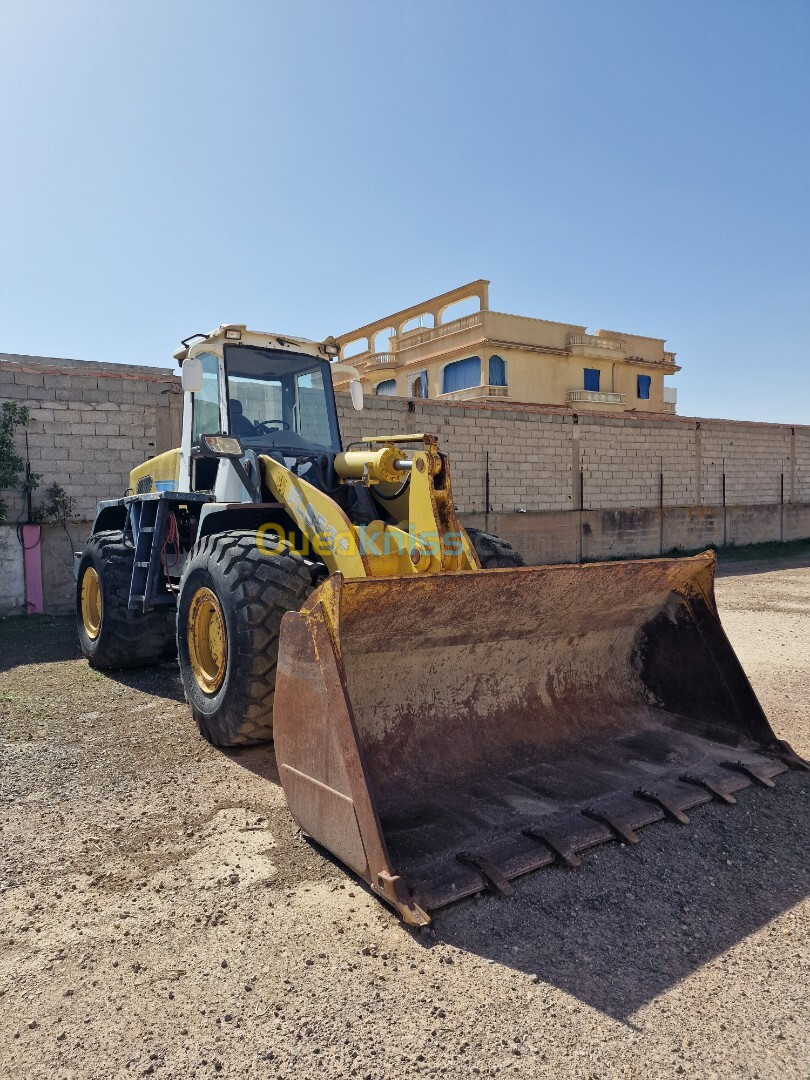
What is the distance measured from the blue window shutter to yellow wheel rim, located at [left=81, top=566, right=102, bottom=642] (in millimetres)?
28097

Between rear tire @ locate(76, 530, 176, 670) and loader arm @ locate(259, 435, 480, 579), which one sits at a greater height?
loader arm @ locate(259, 435, 480, 579)

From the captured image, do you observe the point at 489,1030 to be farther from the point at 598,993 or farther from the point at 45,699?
the point at 45,699

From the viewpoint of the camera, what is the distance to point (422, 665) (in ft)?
12.0

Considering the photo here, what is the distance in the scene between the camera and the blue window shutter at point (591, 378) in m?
32.1

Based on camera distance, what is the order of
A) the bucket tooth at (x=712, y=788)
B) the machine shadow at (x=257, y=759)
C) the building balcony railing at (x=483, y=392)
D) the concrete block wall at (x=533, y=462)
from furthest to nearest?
1. the building balcony railing at (x=483, y=392)
2. the concrete block wall at (x=533, y=462)
3. the machine shadow at (x=257, y=759)
4. the bucket tooth at (x=712, y=788)

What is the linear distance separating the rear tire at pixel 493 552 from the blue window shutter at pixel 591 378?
28.2m

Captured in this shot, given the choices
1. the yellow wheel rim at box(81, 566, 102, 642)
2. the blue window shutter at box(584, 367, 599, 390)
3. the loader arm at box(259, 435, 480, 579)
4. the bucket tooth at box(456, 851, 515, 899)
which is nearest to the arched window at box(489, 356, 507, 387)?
the blue window shutter at box(584, 367, 599, 390)

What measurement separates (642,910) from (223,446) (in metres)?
3.54

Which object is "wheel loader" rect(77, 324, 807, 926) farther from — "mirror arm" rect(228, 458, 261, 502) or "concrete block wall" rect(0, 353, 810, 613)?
"concrete block wall" rect(0, 353, 810, 613)

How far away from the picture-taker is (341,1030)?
2.10m

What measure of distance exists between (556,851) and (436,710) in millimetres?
967

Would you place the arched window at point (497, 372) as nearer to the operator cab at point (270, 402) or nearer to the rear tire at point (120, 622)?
the rear tire at point (120, 622)

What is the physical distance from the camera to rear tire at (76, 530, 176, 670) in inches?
246

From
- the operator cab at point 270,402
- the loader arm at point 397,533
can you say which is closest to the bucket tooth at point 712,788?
the loader arm at point 397,533
